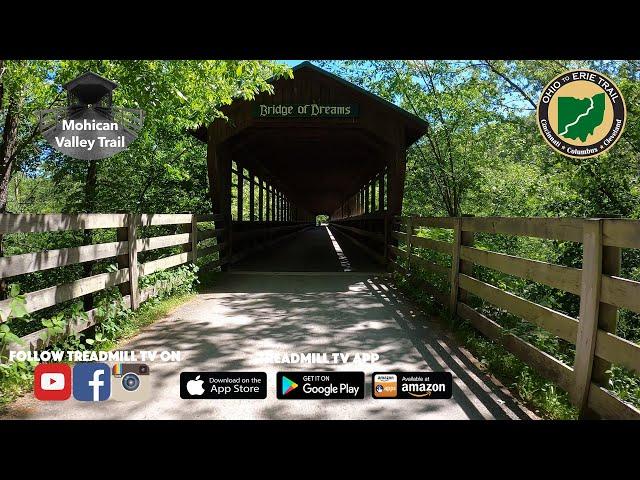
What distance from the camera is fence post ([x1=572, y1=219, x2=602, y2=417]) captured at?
98.8 inches

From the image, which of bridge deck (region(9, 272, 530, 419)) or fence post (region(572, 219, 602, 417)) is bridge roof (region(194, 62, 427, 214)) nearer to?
bridge deck (region(9, 272, 530, 419))

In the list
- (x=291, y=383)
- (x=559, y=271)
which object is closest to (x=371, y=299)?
(x=559, y=271)

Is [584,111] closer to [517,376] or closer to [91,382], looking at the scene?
[517,376]

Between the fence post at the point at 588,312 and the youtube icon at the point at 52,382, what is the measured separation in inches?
99.7

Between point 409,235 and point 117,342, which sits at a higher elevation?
point 409,235

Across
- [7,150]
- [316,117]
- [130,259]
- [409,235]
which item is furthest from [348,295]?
[7,150]

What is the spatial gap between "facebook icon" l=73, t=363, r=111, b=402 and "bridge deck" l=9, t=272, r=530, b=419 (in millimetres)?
62

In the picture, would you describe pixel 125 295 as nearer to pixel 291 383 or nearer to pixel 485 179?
pixel 291 383

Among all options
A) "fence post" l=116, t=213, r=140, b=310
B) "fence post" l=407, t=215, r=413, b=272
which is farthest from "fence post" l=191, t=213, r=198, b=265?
"fence post" l=407, t=215, r=413, b=272

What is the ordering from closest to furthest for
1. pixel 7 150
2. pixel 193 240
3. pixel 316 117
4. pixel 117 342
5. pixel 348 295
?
pixel 117 342 → pixel 348 295 → pixel 193 240 → pixel 7 150 → pixel 316 117

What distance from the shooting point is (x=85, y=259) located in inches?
157

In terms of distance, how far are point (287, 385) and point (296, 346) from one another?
192cm

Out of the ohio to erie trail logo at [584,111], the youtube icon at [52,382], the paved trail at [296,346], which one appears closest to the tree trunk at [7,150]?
the paved trail at [296,346]

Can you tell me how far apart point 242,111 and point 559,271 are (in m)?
8.13
